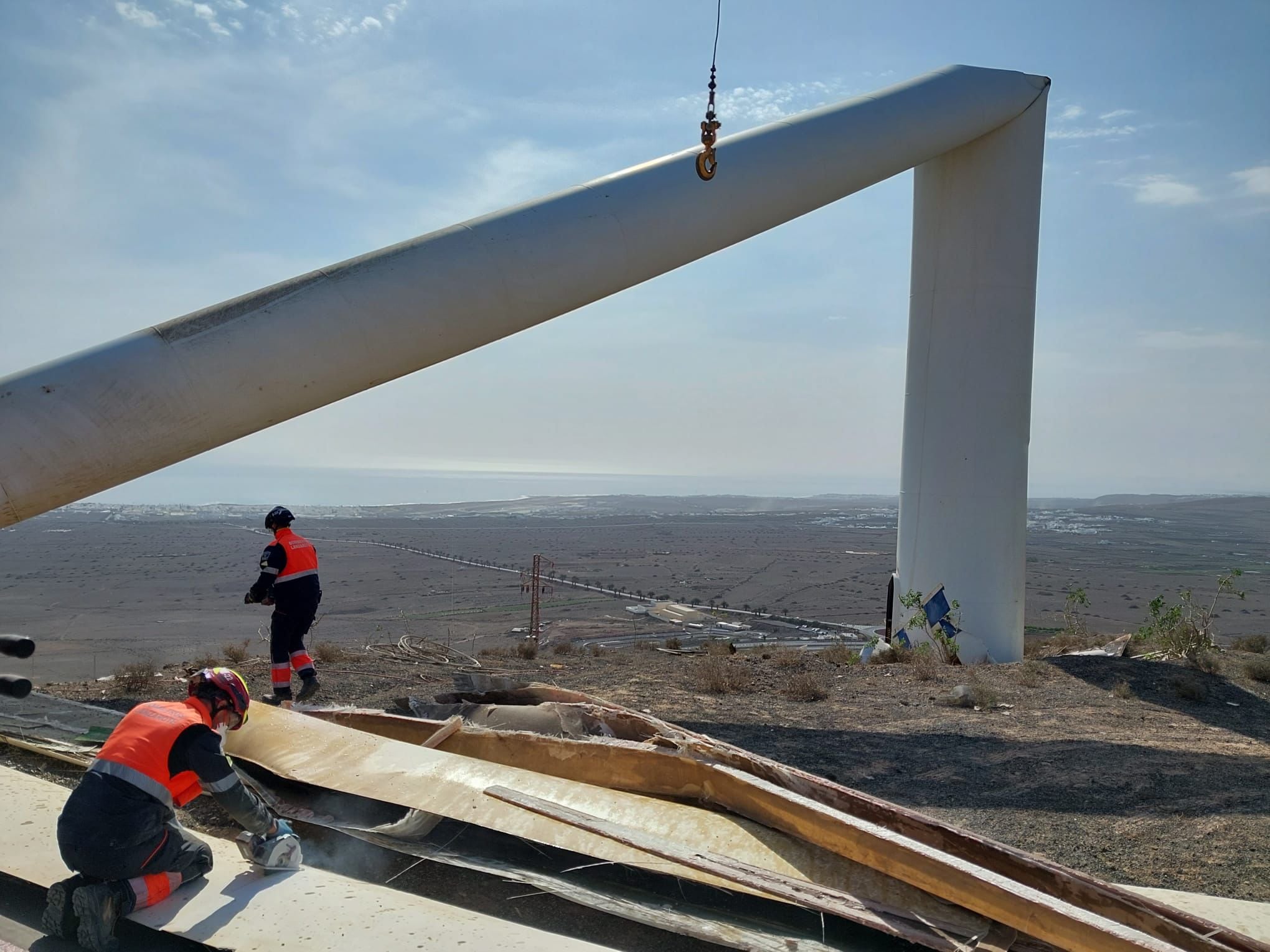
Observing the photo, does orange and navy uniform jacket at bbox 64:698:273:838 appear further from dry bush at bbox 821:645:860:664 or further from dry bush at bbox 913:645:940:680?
dry bush at bbox 821:645:860:664

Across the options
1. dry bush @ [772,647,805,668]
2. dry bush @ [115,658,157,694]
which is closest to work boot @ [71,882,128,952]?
dry bush @ [115,658,157,694]

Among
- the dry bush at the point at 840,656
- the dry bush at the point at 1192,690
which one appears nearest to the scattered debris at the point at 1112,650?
the dry bush at the point at 1192,690

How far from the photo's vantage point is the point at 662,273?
864cm

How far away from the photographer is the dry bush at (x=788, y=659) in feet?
36.8

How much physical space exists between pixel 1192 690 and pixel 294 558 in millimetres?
8815

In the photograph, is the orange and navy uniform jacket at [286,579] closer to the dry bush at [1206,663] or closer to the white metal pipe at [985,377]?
the white metal pipe at [985,377]

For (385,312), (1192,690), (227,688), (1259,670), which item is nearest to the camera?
(227,688)

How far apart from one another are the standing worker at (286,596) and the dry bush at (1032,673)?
7.29 metres

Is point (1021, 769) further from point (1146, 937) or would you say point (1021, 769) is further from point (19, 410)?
point (19, 410)

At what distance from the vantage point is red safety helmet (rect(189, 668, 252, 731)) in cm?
398

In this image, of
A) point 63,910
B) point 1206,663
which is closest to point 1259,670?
point 1206,663

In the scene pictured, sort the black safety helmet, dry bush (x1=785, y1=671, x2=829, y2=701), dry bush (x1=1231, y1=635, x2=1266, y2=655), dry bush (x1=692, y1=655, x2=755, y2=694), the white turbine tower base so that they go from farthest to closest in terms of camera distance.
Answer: dry bush (x1=1231, y1=635, x2=1266, y2=655) → dry bush (x1=692, y1=655, x2=755, y2=694) → dry bush (x1=785, y1=671, x2=829, y2=701) → the black safety helmet → the white turbine tower base

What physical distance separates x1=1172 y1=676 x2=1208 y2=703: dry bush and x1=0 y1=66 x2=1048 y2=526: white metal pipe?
628 cm

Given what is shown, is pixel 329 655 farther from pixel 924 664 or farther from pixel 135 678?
pixel 924 664
